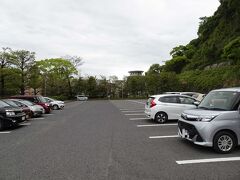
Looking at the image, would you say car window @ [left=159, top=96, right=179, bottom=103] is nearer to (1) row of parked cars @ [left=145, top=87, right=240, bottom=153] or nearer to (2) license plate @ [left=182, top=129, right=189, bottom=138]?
(1) row of parked cars @ [left=145, top=87, right=240, bottom=153]

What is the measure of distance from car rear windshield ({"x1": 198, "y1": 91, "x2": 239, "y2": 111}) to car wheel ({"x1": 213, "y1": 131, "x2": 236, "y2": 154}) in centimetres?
69

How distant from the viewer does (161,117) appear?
1238 centimetres

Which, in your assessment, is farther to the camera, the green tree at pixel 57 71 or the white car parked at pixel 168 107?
the green tree at pixel 57 71

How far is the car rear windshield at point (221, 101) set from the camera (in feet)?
21.8

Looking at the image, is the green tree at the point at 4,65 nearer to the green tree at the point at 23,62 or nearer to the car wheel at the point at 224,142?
the green tree at the point at 23,62

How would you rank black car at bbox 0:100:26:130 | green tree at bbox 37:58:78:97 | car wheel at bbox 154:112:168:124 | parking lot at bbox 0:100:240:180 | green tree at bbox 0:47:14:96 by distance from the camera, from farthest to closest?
green tree at bbox 37:58:78:97, green tree at bbox 0:47:14:96, car wheel at bbox 154:112:168:124, black car at bbox 0:100:26:130, parking lot at bbox 0:100:240:180

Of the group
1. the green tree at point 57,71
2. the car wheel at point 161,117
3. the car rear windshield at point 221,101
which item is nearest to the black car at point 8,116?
the car wheel at point 161,117

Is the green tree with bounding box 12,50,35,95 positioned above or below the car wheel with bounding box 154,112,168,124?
above

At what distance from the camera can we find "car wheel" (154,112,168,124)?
1235 cm

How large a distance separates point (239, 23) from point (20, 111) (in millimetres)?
47686

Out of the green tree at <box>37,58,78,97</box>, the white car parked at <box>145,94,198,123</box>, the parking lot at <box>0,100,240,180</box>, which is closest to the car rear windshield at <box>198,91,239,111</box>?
the parking lot at <box>0,100,240,180</box>

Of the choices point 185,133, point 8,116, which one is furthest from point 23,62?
point 185,133

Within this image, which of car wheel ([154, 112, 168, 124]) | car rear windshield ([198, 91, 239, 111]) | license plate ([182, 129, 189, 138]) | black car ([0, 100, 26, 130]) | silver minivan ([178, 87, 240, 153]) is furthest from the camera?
car wheel ([154, 112, 168, 124])

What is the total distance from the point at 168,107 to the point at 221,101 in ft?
17.8
